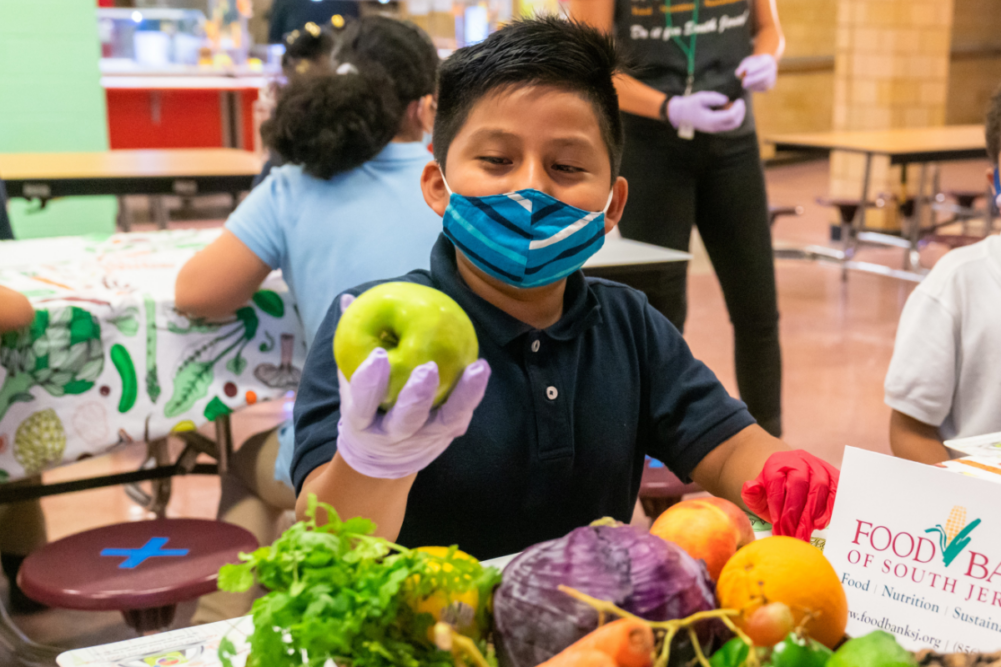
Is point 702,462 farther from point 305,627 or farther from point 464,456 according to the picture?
point 305,627

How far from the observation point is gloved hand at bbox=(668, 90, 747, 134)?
8.45 feet

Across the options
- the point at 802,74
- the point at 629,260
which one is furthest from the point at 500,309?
the point at 802,74

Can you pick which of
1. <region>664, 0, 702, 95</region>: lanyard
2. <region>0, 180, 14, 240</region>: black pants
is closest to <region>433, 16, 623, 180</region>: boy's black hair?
<region>664, 0, 702, 95</region>: lanyard

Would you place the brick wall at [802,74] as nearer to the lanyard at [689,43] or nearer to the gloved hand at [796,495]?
the lanyard at [689,43]

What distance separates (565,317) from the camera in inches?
47.9

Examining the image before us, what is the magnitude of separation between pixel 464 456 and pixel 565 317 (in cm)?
22

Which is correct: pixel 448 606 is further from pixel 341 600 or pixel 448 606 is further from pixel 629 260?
pixel 629 260

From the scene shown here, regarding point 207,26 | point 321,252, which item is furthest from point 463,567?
point 207,26

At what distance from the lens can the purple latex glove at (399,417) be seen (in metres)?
0.71

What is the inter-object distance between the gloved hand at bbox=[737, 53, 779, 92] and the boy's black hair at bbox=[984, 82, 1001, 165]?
3.40 feet

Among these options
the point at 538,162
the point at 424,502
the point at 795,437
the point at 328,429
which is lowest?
the point at 795,437

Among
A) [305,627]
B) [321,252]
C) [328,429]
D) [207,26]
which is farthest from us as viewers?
[207,26]

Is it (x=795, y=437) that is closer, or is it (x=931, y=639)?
(x=931, y=639)

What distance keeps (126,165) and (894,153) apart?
3923 millimetres
